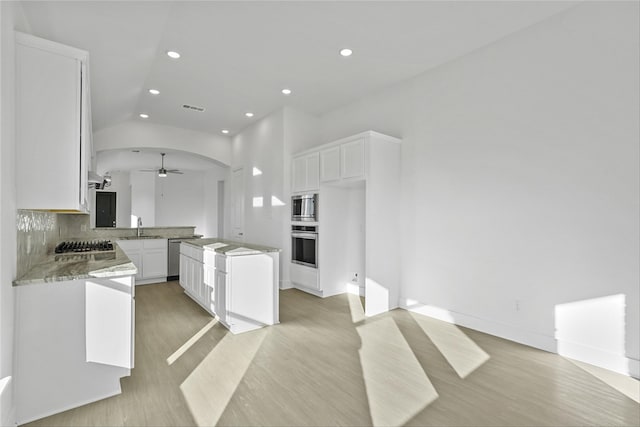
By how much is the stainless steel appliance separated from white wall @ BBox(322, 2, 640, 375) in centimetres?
146

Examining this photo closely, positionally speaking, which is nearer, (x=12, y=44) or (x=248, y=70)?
(x=12, y=44)

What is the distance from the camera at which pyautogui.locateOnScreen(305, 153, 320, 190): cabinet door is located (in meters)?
5.08

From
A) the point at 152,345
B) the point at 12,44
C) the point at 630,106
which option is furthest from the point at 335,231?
the point at 12,44

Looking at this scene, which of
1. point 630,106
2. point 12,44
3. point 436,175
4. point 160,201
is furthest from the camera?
point 160,201

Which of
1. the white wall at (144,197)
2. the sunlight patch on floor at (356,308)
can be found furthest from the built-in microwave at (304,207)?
the white wall at (144,197)

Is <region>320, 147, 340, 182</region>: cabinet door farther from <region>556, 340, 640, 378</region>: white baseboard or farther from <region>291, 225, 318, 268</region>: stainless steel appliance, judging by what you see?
<region>556, 340, 640, 378</region>: white baseboard

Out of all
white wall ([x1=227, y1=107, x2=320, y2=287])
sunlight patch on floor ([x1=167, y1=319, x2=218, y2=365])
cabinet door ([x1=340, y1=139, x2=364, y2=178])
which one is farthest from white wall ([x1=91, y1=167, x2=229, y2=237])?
sunlight patch on floor ([x1=167, y1=319, x2=218, y2=365])

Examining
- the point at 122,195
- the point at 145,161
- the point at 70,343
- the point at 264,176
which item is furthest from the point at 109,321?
the point at 122,195

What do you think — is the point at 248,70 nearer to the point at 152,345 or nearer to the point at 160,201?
the point at 152,345

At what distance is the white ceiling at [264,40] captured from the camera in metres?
2.76

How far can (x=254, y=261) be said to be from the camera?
366cm

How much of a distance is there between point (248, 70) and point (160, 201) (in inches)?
323

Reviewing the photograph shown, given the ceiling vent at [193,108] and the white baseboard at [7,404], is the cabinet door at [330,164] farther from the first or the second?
the white baseboard at [7,404]

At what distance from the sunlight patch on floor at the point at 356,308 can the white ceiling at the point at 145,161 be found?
4923mm
